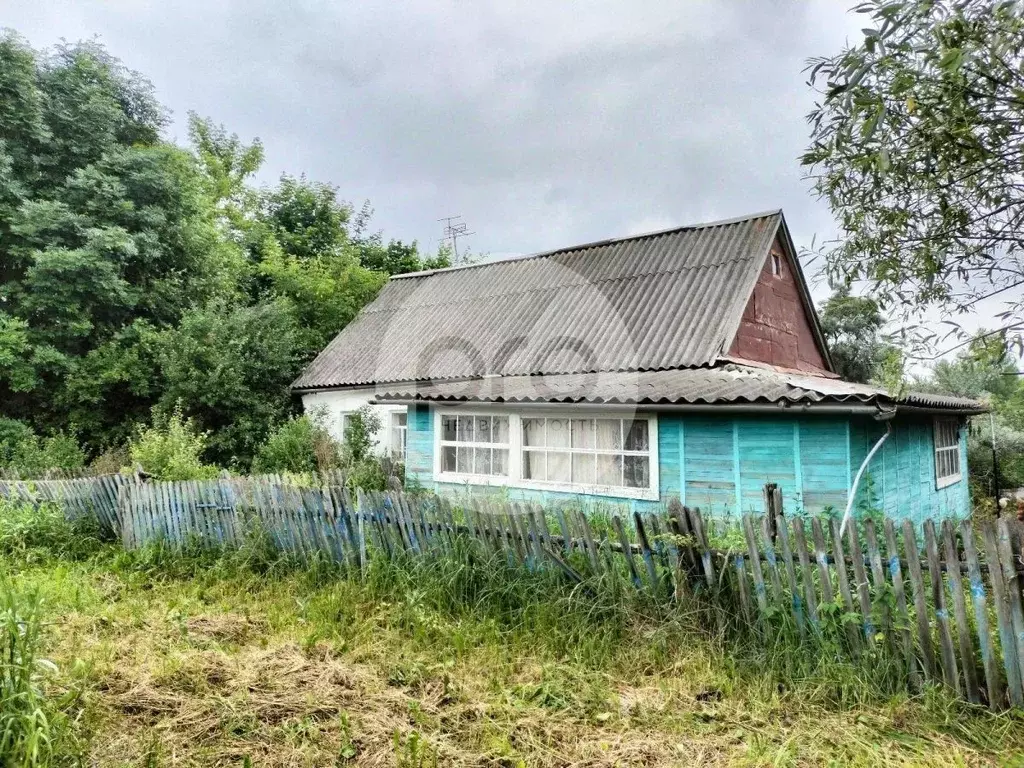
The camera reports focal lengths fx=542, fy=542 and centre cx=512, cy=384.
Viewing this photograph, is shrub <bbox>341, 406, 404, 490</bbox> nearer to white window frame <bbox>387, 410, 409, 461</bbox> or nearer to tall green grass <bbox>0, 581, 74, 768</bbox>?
white window frame <bbox>387, 410, 409, 461</bbox>

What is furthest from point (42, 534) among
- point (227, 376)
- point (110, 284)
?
point (110, 284)

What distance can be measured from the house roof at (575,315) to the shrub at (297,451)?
1.76 meters

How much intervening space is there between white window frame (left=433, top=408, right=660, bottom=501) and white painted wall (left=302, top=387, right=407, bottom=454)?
11.3ft

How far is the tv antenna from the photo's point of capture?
2841 centimetres

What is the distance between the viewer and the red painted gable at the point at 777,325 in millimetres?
11539

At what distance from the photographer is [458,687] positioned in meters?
3.41

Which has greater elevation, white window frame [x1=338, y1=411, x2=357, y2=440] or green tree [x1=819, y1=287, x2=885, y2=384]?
green tree [x1=819, y1=287, x2=885, y2=384]

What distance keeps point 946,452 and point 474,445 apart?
9216 millimetres

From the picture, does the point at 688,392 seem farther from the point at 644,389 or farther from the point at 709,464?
the point at 709,464

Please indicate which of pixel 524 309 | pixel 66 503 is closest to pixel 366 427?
pixel 524 309

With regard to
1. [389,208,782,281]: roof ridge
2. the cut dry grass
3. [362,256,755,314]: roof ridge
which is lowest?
the cut dry grass

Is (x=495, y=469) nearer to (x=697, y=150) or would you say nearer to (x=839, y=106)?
(x=839, y=106)

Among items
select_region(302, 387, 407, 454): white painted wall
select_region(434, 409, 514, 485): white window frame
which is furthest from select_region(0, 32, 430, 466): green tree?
select_region(434, 409, 514, 485): white window frame

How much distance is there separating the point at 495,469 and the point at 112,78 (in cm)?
1564
